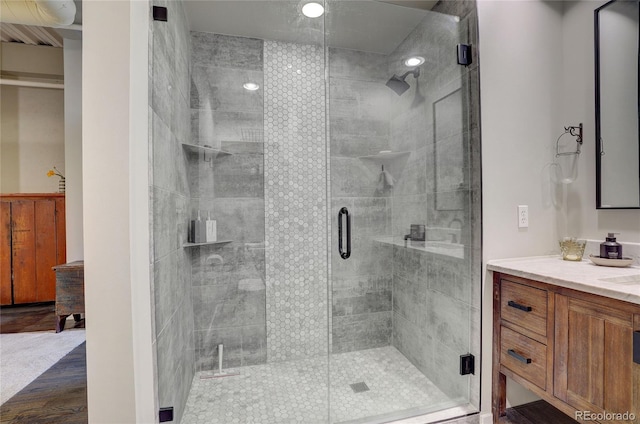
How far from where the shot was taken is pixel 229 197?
2.25m

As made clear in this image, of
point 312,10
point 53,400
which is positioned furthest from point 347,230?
point 53,400

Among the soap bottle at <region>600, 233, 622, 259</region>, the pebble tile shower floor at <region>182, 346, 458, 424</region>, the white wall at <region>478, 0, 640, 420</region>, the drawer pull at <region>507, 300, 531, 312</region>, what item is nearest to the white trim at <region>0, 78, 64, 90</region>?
the pebble tile shower floor at <region>182, 346, 458, 424</region>

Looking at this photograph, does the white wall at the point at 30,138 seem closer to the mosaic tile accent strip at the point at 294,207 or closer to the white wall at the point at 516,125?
the mosaic tile accent strip at the point at 294,207

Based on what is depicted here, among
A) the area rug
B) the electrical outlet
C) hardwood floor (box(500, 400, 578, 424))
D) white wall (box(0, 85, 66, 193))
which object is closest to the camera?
hardwood floor (box(500, 400, 578, 424))

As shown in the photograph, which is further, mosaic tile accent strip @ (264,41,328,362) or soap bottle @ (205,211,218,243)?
mosaic tile accent strip @ (264,41,328,362)

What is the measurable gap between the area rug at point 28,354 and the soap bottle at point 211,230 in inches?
65.0

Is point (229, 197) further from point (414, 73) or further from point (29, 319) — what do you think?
point (29, 319)

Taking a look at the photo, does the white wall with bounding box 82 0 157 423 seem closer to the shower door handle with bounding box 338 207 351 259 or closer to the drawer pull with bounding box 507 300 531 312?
the shower door handle with bounding box 338 207 351 259

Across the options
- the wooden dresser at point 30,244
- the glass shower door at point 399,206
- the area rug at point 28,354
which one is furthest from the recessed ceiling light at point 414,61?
the wooden dresser at point 30,244

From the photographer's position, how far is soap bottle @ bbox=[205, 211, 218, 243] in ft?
7.07

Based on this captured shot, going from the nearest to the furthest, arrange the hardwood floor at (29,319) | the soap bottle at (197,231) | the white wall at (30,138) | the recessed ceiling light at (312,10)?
the recessed ceiling light at (312,10), the soap bottle at (197,231), the hardwood floor at (29,319), the white wall at (30,138)

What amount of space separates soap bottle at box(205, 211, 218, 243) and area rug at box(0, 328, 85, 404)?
1.65m

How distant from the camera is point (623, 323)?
42.4 inches

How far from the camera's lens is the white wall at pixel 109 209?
1060 millimetres
